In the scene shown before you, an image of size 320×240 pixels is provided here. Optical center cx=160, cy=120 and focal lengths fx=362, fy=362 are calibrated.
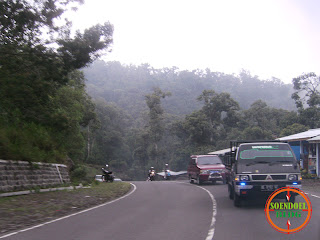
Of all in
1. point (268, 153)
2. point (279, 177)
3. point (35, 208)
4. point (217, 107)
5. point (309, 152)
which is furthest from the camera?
point (217, 107)

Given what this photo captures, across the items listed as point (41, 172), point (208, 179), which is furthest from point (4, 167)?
point (208, 179)

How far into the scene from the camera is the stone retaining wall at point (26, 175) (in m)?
15.1

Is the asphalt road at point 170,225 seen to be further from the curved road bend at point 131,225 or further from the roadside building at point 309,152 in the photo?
the roadside building at point 309,152

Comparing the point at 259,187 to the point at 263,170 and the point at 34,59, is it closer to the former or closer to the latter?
the point at 263,170

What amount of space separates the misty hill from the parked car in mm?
53161

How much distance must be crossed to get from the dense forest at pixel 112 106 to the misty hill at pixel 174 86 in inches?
10.9

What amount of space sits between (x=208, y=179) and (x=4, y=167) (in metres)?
13.4

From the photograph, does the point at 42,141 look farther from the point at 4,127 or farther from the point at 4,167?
the point at 4,167

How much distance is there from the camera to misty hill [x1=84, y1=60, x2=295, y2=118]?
83.4 meters

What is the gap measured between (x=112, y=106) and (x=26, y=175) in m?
Answer: 49.3

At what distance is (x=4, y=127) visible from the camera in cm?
1833

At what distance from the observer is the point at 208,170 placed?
24297 millimetres

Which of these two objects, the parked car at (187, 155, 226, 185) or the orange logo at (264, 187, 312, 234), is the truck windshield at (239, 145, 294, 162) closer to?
the orange logo at (264, 187, 312, 234)

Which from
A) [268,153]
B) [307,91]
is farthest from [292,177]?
[307,91]
